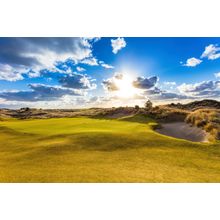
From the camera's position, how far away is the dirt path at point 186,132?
35.6 feet

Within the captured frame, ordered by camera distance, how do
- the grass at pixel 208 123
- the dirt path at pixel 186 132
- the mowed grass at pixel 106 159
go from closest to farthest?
the mowed grass at pixel 106 159 → the grass at pixel 208 123 → the dirt path at pixel 186 132

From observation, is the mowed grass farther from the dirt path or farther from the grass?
the dirt path

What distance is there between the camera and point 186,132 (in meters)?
12.0

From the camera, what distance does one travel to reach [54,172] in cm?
663

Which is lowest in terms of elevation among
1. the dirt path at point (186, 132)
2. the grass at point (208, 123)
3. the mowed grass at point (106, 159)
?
the mowed grass at point (106, 159)

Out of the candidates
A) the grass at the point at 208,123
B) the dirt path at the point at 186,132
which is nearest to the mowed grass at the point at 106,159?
the grass at the point at 208,123

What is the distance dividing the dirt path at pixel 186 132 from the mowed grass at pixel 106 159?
164 cm

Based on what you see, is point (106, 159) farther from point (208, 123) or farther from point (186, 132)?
point (208, 123)

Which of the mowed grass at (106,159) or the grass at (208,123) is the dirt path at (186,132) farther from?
the mowed grass at (106,159)

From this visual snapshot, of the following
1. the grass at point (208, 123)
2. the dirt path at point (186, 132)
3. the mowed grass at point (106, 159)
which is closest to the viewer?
the mowed grass at point (106, 159)

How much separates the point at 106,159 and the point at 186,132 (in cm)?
576
